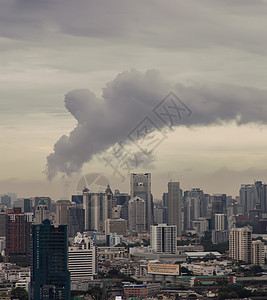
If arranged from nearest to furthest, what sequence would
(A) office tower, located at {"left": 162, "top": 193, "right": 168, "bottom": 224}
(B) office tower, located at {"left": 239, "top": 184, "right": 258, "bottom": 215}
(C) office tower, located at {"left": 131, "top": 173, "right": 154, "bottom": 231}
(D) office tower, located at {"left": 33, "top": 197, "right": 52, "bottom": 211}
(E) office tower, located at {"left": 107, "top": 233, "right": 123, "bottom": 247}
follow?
(E) office tower, located at {"left": 107, "top": 233, "right": 123, "bottom": 247} < (D) office tower, located at {"left": 33, "top": 197, "right": 52, "bottom": 211} < (C) office tower, located at {"left": 131, "top": 173, "right": 154, "bottom": 231} < (A) office tower, located at {"left": 162, "top": 193, "right": 168, "bottom": 224} < (B) office tower, located at {"left": 239, "top": 184, "right": 258, "bottom": 215}

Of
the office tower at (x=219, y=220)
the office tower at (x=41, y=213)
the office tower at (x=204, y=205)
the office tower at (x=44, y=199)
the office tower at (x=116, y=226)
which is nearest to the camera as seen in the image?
the office tower at (x=41, y=213)

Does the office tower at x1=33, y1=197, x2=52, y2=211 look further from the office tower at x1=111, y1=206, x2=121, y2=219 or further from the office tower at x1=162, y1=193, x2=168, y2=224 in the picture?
the office tower at x1=162, y1=193, x2=168, y2=224

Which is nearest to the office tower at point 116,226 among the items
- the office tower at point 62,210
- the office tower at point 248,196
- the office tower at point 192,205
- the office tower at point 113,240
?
the office tower at point 62,210

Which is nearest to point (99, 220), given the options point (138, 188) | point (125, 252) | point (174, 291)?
point (138, 188)

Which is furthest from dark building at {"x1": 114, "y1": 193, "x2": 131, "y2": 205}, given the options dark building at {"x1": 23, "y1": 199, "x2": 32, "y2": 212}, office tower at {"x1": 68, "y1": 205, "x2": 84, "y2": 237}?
dark building at {"x1": 23, "y1": 199, "x2": 32, "y2": 212}

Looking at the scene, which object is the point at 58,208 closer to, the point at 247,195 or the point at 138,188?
the point at 138,188

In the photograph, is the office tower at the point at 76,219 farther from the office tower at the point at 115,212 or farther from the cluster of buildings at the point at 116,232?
the office tower at the point at 115,212
